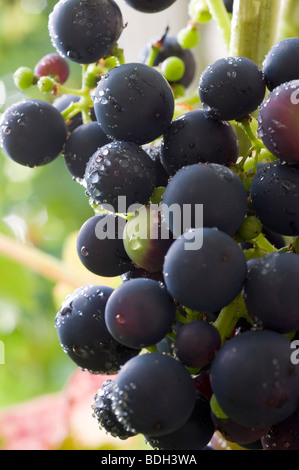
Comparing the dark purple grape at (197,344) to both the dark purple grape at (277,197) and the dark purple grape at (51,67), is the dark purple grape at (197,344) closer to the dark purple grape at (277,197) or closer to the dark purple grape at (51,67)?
the dark purple grape at (277,197)

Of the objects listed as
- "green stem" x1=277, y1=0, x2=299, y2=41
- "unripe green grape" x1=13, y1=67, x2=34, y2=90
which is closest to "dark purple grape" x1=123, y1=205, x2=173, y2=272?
"unripe green grape" x1=13, y1=67, x2=34, y2=90

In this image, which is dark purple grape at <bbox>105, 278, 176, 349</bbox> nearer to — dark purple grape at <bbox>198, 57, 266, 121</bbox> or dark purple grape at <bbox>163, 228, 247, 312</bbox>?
dark purple grape at <bbox>163, 228, 247, 312</bbox>

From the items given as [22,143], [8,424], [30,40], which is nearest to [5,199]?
[30,40]

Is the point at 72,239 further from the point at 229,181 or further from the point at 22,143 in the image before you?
the point at 229,181

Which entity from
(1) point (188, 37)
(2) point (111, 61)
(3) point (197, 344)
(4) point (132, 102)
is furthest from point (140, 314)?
(1) point (188, 37)

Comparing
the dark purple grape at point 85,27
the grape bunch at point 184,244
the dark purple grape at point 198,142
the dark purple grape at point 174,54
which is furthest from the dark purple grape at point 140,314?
the dark purple grape at point 174,54

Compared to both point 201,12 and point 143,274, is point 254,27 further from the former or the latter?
point 143,274
